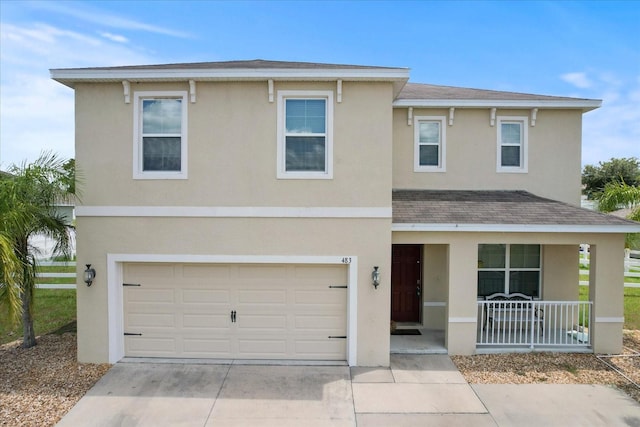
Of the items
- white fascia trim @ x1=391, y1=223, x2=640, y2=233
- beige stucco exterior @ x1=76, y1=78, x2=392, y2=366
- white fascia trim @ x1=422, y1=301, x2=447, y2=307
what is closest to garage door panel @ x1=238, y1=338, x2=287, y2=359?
beige stucco exterior @ x1=76, y1=78, x2=392, y2=366

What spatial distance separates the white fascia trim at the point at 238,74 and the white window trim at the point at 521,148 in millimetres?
4047

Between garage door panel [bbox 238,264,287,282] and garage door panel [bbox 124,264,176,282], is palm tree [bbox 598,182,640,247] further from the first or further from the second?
garage door panel [bbox 124,264,176,282]

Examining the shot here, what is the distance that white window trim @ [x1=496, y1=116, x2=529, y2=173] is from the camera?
31.8ft

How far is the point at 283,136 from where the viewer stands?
7.30 meters

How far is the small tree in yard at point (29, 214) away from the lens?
21.1ft

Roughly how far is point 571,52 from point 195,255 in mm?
16474

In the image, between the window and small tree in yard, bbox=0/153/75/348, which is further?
the window

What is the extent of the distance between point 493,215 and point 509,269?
2.42m

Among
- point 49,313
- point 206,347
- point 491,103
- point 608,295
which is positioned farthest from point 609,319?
point 49,313

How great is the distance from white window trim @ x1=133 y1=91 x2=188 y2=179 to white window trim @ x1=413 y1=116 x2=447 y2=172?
5604 millimetres

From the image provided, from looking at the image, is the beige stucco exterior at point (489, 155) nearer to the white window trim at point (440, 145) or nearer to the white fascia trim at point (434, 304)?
the white window trim at point (440, 145)

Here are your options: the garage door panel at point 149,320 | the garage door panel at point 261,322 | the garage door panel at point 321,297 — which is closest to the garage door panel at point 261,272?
the garage door panel at point 321,297

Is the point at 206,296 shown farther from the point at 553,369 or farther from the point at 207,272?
the point at 553,369

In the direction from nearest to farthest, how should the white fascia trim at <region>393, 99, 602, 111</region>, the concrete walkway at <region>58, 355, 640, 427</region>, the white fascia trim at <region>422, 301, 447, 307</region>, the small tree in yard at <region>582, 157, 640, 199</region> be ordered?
the concrete walkway at <region>58, 355, 640, 427</region>, the white fascia trim at <region>393, 99, 602, 111</region>, the white fascia trim at <region>422, 301, 447, 307</region>, the small tree in yard at <region>582, 157, 640, 199</region>
